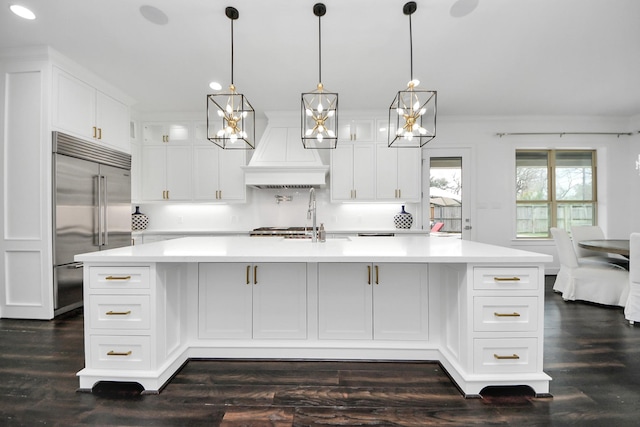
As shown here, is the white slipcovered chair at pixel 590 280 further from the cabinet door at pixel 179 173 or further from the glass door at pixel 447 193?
the cabinet door at pixel 179 173

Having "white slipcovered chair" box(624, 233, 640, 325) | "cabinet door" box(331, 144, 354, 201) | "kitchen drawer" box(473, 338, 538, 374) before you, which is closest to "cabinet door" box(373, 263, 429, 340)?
"kitchen drawer" box(473, 338, 538, 374)

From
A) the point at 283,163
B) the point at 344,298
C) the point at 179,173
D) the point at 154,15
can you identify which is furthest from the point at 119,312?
the point at 179,173

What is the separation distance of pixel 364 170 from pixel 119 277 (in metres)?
3.71

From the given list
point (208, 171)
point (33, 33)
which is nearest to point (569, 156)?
point (208, 171)

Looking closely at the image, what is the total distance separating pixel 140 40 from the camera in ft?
9.50

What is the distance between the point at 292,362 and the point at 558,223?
5556 mm

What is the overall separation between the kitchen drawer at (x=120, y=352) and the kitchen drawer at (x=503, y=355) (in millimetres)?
2010

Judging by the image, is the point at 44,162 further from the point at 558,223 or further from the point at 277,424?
the point at 558,223

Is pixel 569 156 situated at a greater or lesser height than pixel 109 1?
lesser

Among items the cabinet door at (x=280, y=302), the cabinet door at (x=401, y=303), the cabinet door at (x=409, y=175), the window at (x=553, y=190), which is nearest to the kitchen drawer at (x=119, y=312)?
the cabinet door at (x=280, y=302)

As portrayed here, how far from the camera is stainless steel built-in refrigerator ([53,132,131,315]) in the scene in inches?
125

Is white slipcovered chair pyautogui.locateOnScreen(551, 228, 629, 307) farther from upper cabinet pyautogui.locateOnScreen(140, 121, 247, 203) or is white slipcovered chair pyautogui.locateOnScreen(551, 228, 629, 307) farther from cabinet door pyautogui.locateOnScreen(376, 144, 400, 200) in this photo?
upper cabinet pyautogui.locateOnScreen(140, 121, 247, 203)

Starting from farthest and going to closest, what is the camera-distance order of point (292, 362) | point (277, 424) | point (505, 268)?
point (292, 362), point (505, 268), point (277, 424)

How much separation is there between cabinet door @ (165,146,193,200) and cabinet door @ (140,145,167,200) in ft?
0.29
